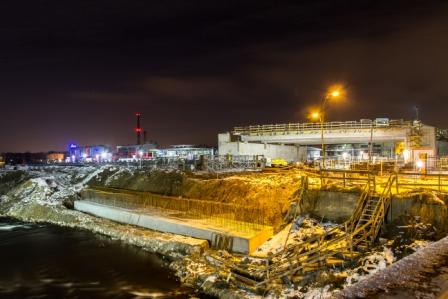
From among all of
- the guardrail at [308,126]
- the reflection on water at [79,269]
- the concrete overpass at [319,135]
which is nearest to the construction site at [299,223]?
the reflection on water at [79,269]

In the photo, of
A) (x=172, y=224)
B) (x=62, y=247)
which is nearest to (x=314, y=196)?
(x=172, y=224)

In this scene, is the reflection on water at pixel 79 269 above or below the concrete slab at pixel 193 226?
below

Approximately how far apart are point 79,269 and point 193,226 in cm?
701

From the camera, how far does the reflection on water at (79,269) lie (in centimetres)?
1786

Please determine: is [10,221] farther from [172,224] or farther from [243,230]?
[243,230]

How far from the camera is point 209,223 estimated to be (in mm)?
24594

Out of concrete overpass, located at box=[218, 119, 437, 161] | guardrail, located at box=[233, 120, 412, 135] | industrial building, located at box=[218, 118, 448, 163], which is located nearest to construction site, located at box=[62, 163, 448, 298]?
industrial building, located at box=[218, 118, 448, 163]

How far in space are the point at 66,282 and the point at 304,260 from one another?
12031 millimetres

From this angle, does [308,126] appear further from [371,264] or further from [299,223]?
[371,264]

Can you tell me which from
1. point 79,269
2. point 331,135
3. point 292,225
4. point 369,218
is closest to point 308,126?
point 331,135

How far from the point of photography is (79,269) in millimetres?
21266

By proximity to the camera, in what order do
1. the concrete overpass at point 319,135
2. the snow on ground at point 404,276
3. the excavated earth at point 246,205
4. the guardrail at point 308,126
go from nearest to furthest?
the snow on ground at point 404,276
the excavated earth at point 246,205
the concrete overpass at point 319,135
the guardrail at point 308,126

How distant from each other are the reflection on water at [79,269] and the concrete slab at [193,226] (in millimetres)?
2502

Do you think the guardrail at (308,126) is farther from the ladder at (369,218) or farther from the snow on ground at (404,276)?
the snow on ground at (404,276)
